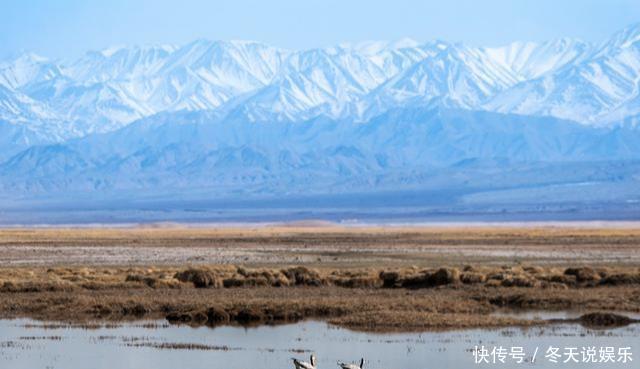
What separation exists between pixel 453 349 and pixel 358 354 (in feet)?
6.69

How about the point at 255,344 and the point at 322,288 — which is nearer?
the point at 255,344

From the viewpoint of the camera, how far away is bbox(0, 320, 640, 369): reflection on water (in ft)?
96.1

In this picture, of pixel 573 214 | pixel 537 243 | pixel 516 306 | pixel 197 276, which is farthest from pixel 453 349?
pixel 573 214

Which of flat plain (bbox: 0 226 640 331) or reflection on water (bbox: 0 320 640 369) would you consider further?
flat plain (bbox: 0 226 640 331)

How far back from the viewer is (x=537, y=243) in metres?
80.9

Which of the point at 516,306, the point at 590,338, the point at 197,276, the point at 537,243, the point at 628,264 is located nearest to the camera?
the point at 590,338

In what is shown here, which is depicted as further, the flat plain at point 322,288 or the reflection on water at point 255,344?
the flat plain at point 322,288

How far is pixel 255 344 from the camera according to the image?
32.2 m

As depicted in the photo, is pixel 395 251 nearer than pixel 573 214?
Yes

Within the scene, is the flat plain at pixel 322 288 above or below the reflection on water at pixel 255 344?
above

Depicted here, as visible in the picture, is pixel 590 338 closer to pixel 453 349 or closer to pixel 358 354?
pixel 453 349

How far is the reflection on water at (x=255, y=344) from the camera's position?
96.1ft

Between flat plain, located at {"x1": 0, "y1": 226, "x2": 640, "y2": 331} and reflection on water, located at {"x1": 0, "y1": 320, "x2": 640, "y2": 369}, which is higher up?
flat plain, located at {"x1": 0, "y1": 226, "x2": 640, "y2": 331}

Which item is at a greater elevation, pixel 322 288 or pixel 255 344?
pixel 322 288
